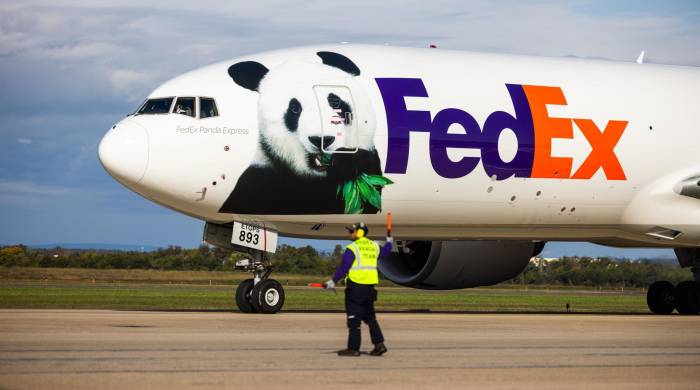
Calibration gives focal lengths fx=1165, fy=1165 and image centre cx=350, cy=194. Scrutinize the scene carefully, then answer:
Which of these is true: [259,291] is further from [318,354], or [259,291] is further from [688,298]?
[688,298]

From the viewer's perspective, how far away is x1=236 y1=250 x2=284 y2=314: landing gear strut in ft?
70.3

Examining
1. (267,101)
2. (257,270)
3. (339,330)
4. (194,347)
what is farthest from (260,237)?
(194,347)

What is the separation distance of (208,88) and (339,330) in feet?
18.7

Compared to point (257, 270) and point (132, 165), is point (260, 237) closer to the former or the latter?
point (257, 270)

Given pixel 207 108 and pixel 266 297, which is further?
pixel 266 297

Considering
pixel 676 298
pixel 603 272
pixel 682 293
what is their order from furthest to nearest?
pixel 603 272, pixel 676 298, pixel 682 293

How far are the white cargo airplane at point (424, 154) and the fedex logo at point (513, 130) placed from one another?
0.09 feet

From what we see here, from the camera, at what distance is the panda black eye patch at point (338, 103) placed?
21.9 metres

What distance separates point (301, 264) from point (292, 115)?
34.9m

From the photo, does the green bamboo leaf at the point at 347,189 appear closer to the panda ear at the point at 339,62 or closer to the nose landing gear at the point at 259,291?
the nose landing gear at the point at 259,291

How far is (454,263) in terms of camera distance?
25734mm

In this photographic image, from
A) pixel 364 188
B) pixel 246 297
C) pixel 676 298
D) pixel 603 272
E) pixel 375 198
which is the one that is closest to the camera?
pixel 246 297

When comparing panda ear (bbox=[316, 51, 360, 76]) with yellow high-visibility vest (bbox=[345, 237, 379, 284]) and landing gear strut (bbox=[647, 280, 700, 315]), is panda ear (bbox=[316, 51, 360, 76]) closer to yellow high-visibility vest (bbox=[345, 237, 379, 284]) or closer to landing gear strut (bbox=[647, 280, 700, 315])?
yellow high-visibility vest (bbox=[345, 237, 379, 284])

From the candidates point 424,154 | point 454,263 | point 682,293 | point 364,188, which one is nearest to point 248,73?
point 364,188
